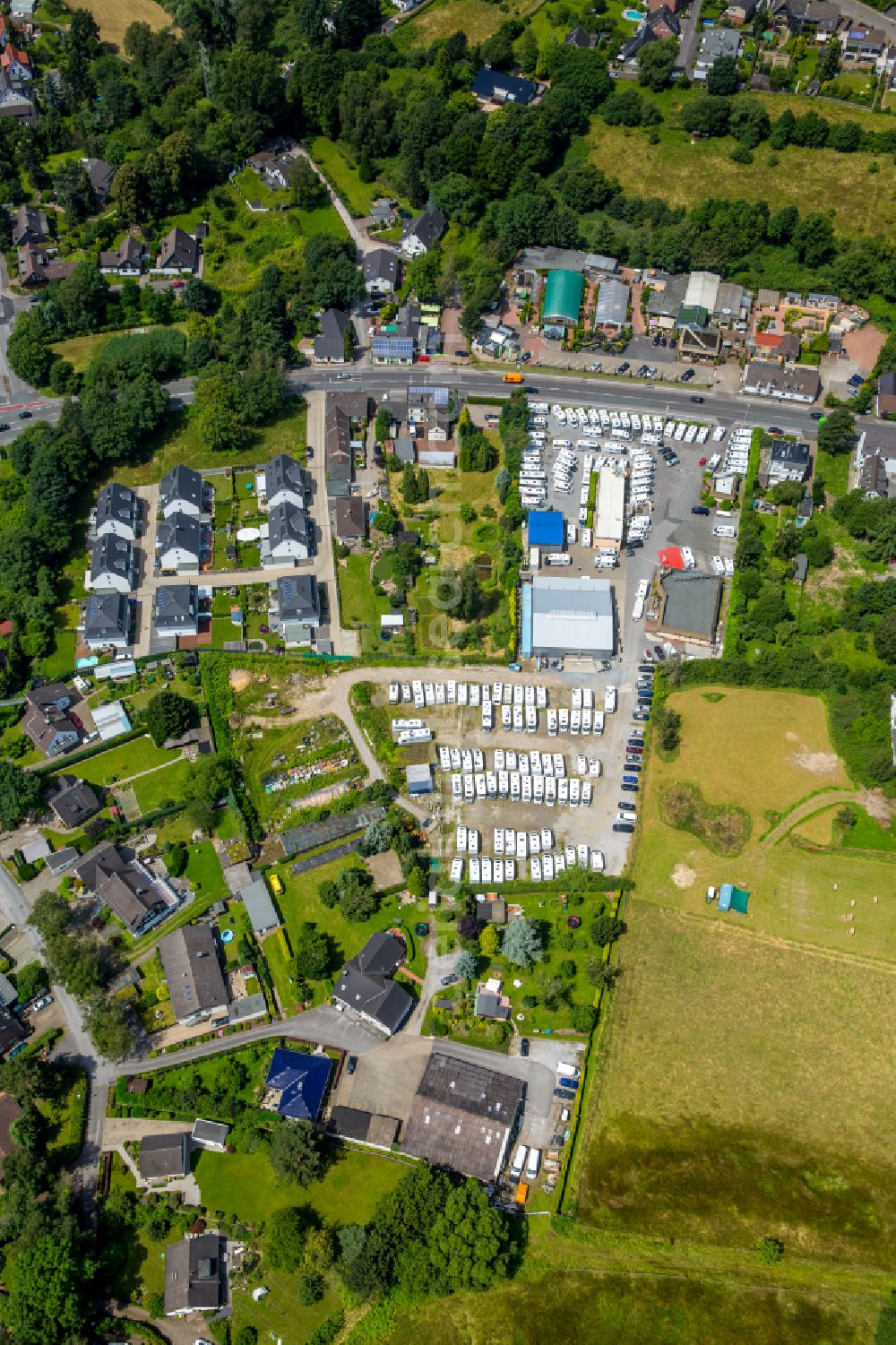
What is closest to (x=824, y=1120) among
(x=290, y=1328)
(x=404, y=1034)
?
(x=404, y=1034)

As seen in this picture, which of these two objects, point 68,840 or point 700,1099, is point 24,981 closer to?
point 68,840

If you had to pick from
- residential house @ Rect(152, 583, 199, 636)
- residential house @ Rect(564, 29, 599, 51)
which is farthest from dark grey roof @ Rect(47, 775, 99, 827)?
residential house @ Rect(564, 29, 599, 51)

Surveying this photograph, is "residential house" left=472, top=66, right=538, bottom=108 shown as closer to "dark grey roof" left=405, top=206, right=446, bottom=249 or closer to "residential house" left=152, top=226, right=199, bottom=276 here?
"dark grey roof" left=405, top=206, right=446, bottom=249

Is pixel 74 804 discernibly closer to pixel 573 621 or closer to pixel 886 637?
pixel 573 621

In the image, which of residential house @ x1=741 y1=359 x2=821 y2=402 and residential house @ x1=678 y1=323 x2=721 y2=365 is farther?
residential house @ x1=678 y1=323 x2=721 y2=365

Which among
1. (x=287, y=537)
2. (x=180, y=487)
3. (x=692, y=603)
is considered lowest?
(x=692, y=603)

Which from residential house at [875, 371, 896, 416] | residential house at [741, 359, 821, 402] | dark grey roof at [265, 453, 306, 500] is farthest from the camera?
residential house at [741, 359, 821, 402]

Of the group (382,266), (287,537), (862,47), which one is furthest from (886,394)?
(862,47)
